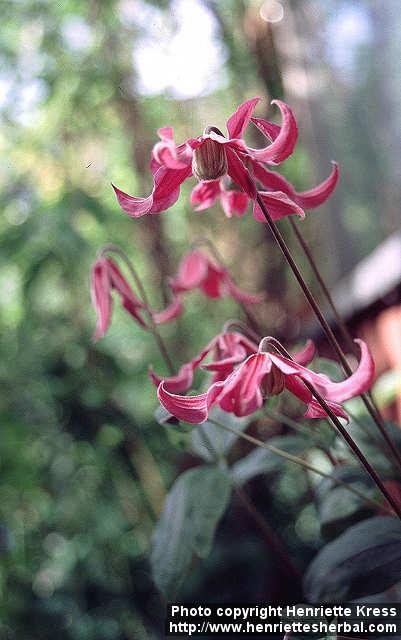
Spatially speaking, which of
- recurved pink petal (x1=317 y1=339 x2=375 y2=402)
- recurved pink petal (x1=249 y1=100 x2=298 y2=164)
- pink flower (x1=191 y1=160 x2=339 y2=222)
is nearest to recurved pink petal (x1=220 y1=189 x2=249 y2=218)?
pink flower (x1=191 y1=160 x2=339 y2=222)

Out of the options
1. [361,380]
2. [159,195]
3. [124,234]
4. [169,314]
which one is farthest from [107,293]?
[124,234]

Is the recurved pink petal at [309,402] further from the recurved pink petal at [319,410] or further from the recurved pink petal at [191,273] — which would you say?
the recurved pink petal at [191,273]

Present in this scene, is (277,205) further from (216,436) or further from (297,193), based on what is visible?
(216,436)

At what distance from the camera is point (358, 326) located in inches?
52.3

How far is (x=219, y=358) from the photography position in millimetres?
506

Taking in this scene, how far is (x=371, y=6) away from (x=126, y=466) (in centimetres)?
95

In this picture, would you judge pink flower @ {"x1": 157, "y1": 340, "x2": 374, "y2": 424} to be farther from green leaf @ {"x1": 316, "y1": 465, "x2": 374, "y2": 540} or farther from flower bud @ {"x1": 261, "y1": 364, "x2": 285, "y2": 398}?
green leaf @ {"x1": 316, "y1": 465, "x2": 374, "y2": 540}

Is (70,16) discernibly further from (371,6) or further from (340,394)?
(340,394)

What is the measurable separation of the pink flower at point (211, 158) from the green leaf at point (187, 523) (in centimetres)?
31

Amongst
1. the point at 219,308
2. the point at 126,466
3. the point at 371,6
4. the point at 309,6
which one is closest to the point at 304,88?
the point at 309,6

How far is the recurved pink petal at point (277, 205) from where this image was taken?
403 mm

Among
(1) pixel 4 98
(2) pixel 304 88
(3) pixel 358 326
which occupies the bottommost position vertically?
(3) pixel 358 326

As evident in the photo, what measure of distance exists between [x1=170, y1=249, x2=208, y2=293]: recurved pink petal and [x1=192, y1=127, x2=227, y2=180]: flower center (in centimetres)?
25

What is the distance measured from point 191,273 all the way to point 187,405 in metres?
0.31
